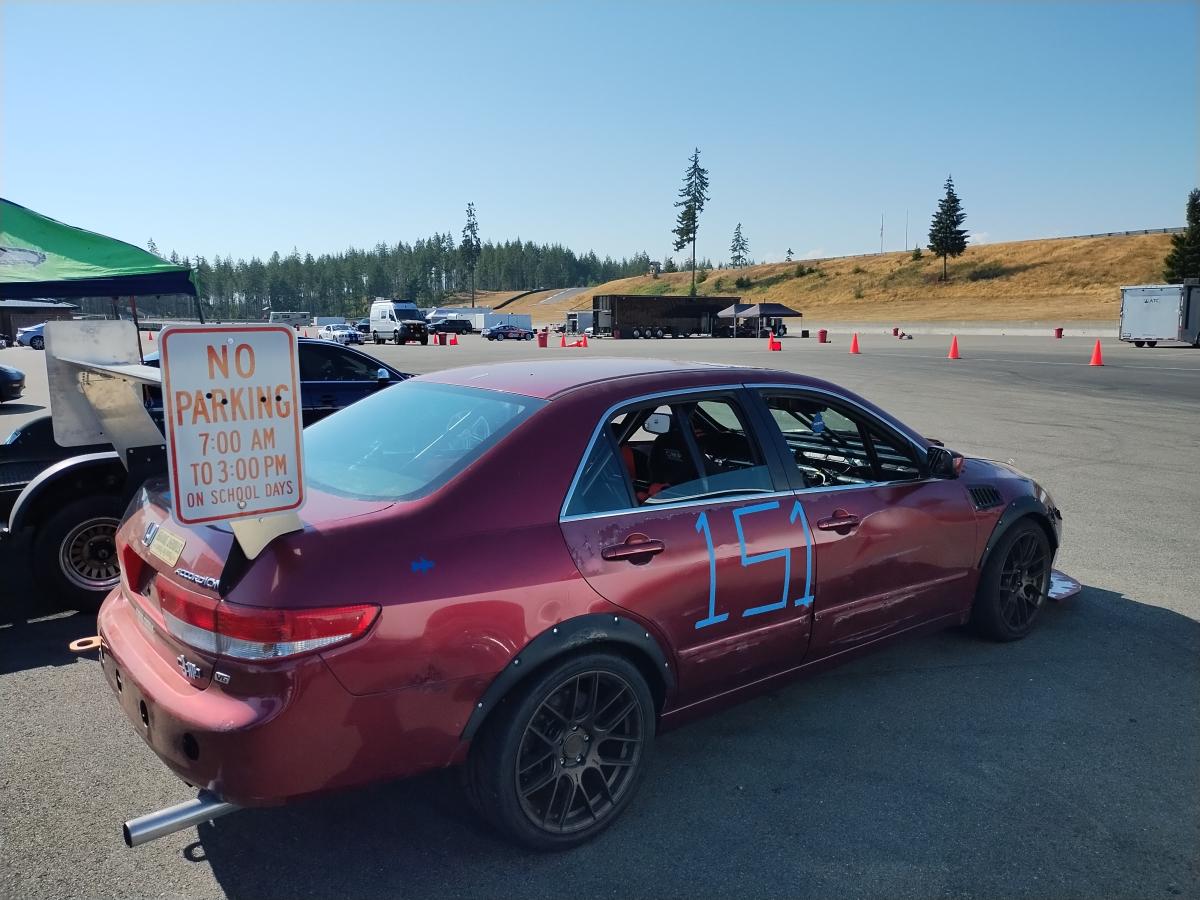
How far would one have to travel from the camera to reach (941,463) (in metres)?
4.02

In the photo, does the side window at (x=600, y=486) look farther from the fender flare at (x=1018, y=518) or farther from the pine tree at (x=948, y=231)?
the pine tree at (x=948, y=231)

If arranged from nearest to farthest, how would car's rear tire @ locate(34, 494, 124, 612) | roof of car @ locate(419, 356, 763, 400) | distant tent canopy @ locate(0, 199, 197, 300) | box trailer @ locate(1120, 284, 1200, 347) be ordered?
roof of car @ locate(419, 356, 763, 400), car's rear tire @ locate(34, 494, 124, 612), distant tent canopy @ locate(0, 199, 197, 300), box trailer @ locate(1120, 284, 1200, 347)

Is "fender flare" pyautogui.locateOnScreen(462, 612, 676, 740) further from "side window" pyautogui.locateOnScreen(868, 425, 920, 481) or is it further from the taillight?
"side window" pyautogui.locateOnScreen(868, 425, 920, 481)

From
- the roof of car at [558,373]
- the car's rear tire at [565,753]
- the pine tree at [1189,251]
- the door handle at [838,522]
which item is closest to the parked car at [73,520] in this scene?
the roof of car at [558,373]

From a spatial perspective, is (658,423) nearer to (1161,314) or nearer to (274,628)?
(274,628)

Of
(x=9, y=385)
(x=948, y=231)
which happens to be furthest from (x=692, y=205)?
(x=9, y=385)

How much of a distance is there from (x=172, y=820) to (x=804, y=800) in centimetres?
215

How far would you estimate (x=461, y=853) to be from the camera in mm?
2766

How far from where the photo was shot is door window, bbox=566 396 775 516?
9.68 ft

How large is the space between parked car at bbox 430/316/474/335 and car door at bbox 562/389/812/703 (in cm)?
6356

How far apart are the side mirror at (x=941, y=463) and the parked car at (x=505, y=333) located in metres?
55.5

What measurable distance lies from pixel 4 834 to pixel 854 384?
58.2 feet

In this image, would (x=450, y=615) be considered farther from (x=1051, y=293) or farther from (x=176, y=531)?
(x=1051, y=293)

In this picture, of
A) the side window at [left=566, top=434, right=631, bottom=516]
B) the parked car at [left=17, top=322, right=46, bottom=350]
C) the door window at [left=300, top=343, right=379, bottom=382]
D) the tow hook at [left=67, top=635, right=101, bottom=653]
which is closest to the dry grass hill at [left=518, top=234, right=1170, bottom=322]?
the parked car at [left=17, top=322, right=46, bottom=350]
